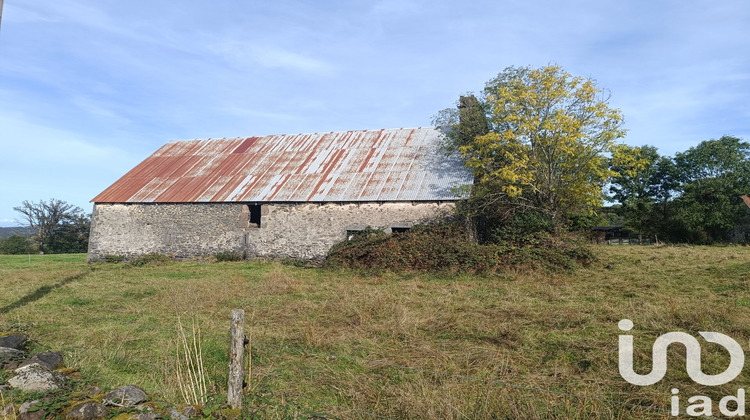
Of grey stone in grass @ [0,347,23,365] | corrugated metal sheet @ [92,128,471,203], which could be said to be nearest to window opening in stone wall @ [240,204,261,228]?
corrugated metal sheet @ [92,128,471,203]

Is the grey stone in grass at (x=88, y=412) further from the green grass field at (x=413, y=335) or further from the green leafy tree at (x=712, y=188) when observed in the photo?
the green leafy tree at (x=712, y=188)

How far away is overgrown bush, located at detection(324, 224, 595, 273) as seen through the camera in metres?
14.1

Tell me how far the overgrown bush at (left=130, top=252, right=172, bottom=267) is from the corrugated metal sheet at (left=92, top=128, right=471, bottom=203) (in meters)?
2.41

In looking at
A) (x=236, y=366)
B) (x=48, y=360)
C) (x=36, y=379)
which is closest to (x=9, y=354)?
(x=48, y=360)

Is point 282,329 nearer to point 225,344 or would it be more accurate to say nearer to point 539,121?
point 225,344

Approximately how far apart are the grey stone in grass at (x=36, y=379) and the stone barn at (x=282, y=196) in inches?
543

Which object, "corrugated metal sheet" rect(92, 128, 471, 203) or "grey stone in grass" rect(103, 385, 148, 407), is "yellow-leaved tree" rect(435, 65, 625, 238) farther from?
"grey stone in grass" rect(103, 385, 148, 407)

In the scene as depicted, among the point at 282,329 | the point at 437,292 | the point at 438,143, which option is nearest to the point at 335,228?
the point at 438,143

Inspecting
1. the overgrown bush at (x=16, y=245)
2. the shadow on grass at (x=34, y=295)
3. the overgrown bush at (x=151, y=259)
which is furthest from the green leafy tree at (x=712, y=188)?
the overgrown bush at (x=16, y=245)

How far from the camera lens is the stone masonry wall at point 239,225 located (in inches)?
720

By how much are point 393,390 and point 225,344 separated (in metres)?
2.97

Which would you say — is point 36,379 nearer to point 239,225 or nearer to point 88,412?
point 88,412

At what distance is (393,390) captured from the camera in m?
4.85

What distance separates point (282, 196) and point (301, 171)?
2081 mm
